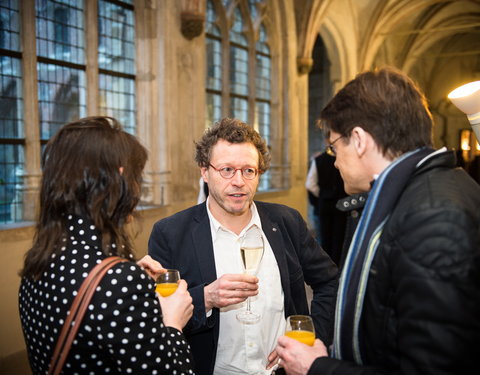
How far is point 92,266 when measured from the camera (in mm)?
1304

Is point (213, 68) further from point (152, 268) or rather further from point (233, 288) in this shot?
point (233, 288)

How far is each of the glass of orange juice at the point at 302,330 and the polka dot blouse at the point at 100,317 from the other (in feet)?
1.22

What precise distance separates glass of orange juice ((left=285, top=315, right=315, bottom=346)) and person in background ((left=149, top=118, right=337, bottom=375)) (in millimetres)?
435

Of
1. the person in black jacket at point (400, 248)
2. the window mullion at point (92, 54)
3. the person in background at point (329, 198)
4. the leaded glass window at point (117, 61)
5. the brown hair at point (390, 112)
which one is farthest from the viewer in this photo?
the person in background at point (329, 198)

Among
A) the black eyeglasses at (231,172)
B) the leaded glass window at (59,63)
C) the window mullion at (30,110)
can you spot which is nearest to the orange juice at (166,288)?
the black eyeglasses at (231,172)

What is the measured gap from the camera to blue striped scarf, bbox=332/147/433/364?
128cm

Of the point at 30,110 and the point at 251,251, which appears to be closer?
the point at 251,251

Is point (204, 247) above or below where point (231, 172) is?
below

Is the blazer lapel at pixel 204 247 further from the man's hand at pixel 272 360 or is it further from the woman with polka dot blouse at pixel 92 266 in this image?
the woman with polka dot blouse at pixel 92 266

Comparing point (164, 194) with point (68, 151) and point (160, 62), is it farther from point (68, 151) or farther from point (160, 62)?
point (68, 151)

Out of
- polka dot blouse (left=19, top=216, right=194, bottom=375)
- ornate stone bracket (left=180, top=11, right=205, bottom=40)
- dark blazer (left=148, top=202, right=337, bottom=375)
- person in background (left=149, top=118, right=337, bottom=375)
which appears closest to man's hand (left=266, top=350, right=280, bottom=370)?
person in background (left=149, top=118, right=337, bottom=375)

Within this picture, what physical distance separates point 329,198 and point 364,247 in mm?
5333

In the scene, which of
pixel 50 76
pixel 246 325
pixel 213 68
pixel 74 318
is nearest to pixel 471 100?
pixel 246 325

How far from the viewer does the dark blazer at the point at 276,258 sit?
2.00 m
